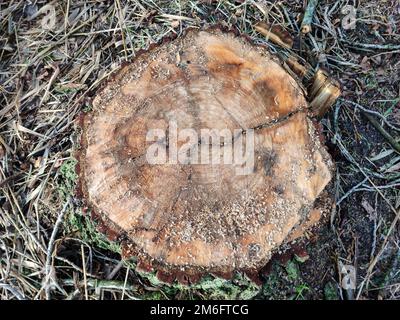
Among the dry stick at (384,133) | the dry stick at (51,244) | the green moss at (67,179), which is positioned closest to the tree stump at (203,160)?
the green moss at (67,179)

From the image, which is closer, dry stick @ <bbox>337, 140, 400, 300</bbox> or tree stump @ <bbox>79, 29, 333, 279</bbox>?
tree stump @ <bbox>79, 29, 333, 279</bbox>

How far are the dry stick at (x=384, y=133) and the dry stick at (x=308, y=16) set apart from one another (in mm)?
514

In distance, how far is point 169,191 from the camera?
154cm

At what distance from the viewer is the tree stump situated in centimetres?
153

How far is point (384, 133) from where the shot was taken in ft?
7.07

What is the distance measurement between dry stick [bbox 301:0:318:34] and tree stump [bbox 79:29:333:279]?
59 centimetres

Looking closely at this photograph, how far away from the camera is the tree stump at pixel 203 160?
1534 mm

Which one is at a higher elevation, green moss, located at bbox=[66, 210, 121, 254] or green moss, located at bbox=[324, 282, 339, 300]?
green moss, located at bbox=[66, 210, 121, 254]

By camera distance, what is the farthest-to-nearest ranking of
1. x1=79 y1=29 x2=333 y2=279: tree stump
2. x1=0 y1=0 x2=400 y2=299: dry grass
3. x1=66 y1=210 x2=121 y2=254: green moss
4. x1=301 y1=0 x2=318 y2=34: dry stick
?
x1=301 y1=0 x2=318 y2=34: dry stick
x1=0 y1=0 x2=400 y2=299: dry grass
x1=66 y1=210 x2=121 y2=254: green moss
x1=79 y1=29 x2=333 y2=279: tree stump

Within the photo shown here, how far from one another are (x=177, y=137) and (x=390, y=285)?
49.0 inches

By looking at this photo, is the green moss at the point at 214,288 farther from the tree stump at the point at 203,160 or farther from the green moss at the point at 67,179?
the green moss at the point at 67,179

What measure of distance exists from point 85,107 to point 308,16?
1213 millimetres

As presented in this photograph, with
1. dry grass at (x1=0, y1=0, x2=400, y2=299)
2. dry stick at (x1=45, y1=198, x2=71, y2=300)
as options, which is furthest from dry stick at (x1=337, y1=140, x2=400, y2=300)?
dry stick at (x1=45, y1=198, x2=71, y2=300)

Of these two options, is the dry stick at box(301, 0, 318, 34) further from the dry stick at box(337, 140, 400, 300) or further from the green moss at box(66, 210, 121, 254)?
the green moss at box(66, 210, 121, 254)
